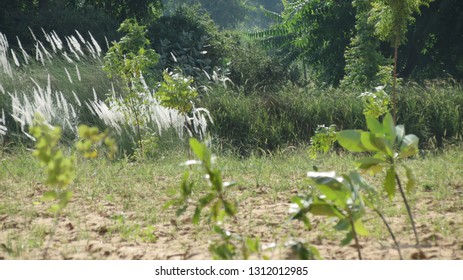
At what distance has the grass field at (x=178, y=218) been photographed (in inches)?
131

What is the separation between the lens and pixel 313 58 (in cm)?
1541

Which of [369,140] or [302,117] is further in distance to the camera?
[302,117]

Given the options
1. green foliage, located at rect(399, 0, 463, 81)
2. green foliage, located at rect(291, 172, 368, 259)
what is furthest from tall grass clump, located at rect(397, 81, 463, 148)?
green foliage, located at rect(291, 172, 368, 259)

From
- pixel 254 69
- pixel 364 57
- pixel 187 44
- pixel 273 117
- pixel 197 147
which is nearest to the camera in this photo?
pixel 197 147

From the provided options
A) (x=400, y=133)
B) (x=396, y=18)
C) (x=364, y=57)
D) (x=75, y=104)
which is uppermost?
(x=400, y=133)

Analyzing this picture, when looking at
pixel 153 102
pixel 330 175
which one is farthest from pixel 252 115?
pixel 330 175

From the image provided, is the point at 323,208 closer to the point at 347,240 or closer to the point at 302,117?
the point at 347,240

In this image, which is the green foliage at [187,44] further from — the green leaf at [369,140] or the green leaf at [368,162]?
the green leaf at [369,140]

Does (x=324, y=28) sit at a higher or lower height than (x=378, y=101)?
lower

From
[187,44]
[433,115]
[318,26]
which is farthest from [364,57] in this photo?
[187,44]

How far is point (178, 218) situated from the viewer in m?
4.17

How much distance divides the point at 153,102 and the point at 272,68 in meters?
7.41

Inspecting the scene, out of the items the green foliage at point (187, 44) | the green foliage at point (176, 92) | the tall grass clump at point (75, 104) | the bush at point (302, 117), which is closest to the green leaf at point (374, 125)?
the green foliage at point (176, 92)

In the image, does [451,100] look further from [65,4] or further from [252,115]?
[65,4]
